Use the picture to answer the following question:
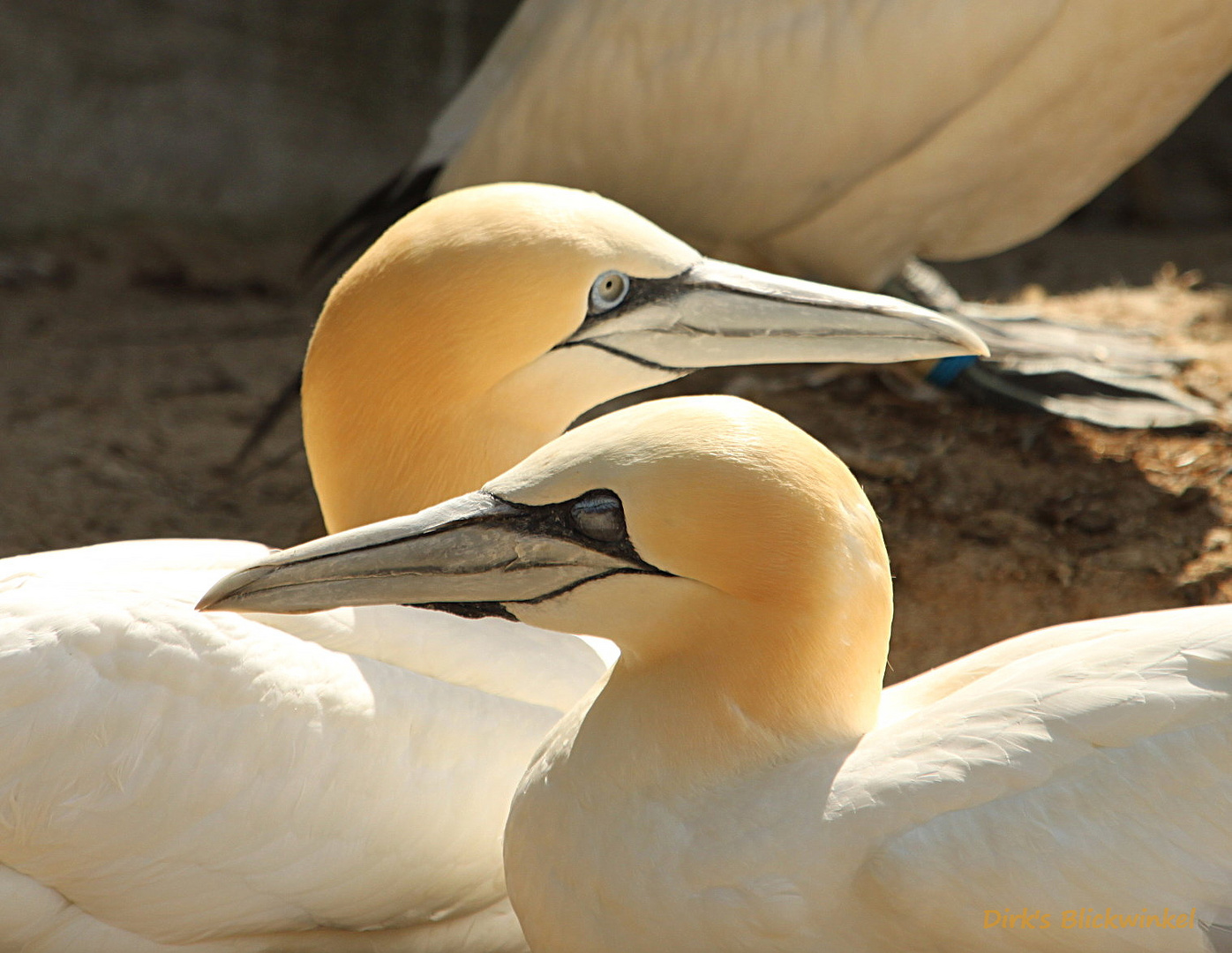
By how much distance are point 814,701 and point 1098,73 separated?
9.31 feet

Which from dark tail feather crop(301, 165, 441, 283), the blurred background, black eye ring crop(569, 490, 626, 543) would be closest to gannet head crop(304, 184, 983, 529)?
black eye ring crop(569, 490, 626, 543)

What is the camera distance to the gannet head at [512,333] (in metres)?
2.54

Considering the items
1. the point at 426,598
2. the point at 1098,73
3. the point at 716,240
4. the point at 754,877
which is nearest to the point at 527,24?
the point at 716,240

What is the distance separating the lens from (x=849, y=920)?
70.5 inches

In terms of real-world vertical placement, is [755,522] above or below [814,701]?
above

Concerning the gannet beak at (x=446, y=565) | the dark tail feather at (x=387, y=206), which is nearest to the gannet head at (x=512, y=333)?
the gannet beak at (x=446, y=565)

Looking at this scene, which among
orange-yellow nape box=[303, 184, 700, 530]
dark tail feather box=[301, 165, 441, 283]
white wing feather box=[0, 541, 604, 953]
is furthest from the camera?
dark tail feather box=[301, 165, 441, 283]

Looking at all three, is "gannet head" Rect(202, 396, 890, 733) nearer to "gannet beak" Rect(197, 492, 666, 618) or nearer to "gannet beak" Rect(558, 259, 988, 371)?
"gannet beak" Rect(197, 492, 666, 618)

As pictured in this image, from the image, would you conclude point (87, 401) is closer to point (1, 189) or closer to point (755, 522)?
point (1, 189)

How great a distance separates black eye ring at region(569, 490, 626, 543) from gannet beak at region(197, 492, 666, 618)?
0.01 m

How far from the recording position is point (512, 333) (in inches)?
102

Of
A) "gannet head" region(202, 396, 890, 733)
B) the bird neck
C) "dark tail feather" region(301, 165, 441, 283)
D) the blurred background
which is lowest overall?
the blurred background

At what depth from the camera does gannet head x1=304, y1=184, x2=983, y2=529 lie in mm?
2543

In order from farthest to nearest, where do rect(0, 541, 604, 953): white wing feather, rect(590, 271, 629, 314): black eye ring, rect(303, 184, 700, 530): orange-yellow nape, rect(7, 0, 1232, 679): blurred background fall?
rect(7, 0, 1232, 679): blurred background → rect(590, 271, 629, 314): black eye ring → rect(303, 184, 700, 530): orange-yellow nape → rect(0, 541, 604, 953): white wing feather
